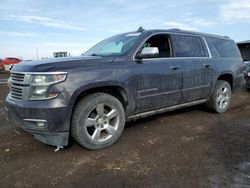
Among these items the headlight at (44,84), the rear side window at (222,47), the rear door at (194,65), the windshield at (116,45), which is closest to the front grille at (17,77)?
the headlight at (44,84)

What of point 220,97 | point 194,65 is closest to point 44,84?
point 194,65

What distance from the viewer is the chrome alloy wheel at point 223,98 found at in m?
6.43

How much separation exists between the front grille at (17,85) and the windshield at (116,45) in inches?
Result: 63.1

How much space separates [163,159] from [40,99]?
6.44 ft

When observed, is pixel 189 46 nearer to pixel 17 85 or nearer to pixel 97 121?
pixel 97 121

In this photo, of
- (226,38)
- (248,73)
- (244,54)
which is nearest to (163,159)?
(226,38)

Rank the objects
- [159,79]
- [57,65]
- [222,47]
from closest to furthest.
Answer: [57,65]
[159,79]
[222,47]

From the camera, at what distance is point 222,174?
331 cm

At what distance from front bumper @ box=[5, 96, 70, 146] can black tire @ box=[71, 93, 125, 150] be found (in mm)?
198

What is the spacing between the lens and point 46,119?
364cm

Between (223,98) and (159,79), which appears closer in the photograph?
(159,79)

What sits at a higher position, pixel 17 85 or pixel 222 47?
pixel 222 47

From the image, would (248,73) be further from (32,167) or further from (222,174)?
(32,167)

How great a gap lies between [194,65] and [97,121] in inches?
102
